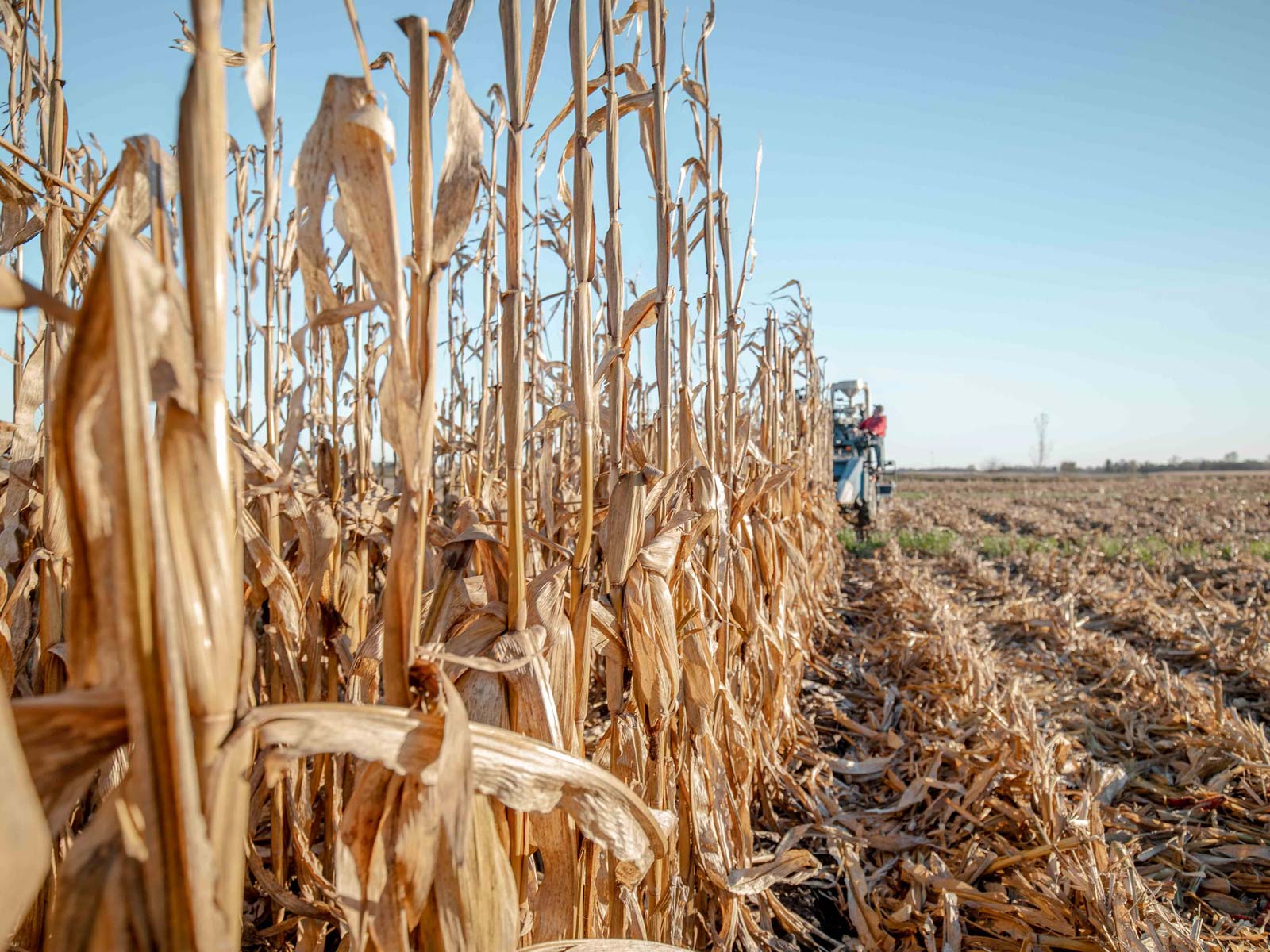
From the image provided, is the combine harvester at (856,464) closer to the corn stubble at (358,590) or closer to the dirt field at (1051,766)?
the dirt field at (1051,766)

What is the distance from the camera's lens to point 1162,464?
5509 centimetres

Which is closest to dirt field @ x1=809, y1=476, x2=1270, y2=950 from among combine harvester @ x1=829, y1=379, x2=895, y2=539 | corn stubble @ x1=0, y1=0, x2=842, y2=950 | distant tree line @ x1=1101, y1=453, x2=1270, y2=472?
corn stubble @ x1=0, y1=0, x2=842, y2=950

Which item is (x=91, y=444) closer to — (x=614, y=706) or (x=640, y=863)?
(x=640, y=863)

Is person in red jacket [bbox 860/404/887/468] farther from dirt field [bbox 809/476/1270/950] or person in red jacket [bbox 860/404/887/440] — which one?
dirt field [bbox 809/476/1270/950]

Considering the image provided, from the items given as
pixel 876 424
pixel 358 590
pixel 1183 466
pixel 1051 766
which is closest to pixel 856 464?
pixel 876 424

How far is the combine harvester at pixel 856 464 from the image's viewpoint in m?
9.59

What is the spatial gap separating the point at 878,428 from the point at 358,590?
36.1 ft

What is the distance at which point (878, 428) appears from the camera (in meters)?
11.7

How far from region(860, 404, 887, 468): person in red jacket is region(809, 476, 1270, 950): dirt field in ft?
16.3

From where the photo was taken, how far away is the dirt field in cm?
188

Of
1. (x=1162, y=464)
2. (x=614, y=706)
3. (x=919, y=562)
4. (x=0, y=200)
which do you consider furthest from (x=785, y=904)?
(x=1162, y=464)

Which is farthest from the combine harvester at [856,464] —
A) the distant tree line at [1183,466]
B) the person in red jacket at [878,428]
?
the distant tree line at [1183,466]

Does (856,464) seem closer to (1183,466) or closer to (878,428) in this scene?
(878,428)

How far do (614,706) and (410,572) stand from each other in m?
0.76
